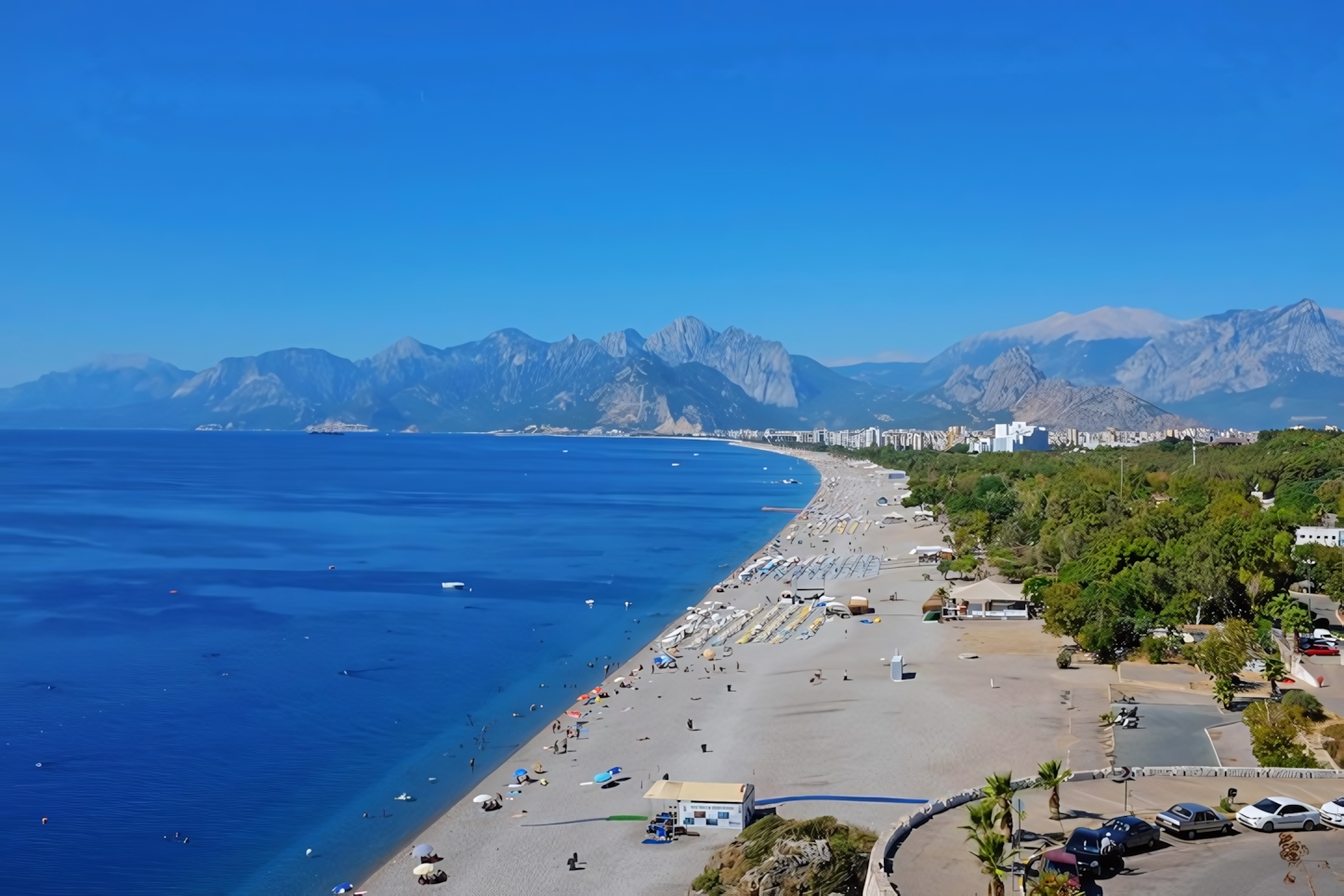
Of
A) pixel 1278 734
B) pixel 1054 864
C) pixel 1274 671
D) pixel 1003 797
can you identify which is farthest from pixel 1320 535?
pixel 1054 864

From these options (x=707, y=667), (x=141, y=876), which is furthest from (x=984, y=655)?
(x=141, y=876)

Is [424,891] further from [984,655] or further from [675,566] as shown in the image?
[675,566]

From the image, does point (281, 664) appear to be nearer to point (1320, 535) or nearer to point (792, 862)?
point (792, 862)

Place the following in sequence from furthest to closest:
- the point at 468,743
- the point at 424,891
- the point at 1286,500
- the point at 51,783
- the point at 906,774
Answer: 1. the point at 1286,500
2. the point at 468,743
3. the point at 51,783
4. the point at 906,774
5. the point at 424,891

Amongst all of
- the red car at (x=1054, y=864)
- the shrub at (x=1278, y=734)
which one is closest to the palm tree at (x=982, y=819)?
the red car at (x=1054, y=864)

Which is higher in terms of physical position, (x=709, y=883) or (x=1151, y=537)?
(x=1151, y=537)

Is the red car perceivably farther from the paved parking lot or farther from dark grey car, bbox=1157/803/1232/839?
dark grey car, bbox=1157/803/1232/839

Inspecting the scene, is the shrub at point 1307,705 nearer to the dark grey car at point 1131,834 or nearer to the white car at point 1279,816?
the white car at point 1279,816
